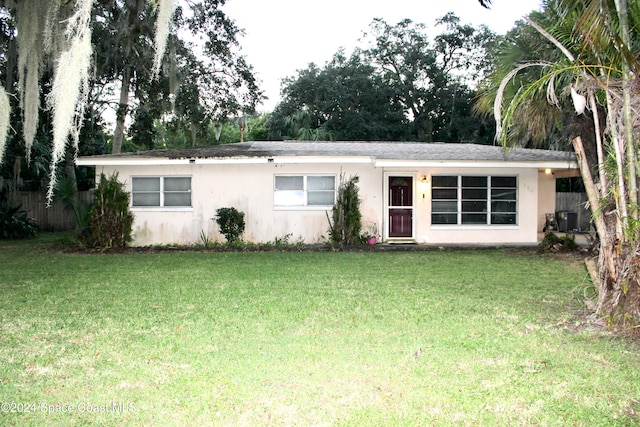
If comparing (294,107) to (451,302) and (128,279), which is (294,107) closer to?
(128,279)

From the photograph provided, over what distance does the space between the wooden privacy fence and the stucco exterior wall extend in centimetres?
823

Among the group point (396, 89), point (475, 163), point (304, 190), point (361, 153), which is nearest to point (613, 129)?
point (475, 163)

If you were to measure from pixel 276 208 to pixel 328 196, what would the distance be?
1457mm

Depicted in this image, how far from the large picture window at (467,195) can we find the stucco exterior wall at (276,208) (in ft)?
0.60

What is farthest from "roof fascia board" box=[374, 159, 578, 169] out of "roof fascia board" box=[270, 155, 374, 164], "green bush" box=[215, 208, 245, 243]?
"green bush" box=[215, 208, 245, 243]

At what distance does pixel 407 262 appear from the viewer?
10969 millimetres

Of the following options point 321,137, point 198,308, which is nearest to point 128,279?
point 198,308

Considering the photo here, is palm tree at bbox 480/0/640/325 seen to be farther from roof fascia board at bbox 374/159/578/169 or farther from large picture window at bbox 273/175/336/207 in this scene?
large picture window at bbox 273/175/336/207

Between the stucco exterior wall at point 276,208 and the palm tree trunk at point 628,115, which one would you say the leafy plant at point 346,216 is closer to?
the stucco exterior wall at point 276,208

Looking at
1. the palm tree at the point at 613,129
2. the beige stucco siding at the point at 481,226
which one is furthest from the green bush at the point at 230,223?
the palm tree at the point at 613,129

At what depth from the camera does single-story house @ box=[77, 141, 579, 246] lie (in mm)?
14148

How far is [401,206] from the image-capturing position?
48.4ft

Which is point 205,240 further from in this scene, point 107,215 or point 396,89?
point 396,89

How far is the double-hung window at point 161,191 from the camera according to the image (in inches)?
560
